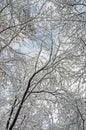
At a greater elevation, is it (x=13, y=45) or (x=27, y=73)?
(x=13, y=45)

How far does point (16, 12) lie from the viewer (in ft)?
21.2

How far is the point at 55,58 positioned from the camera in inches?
432

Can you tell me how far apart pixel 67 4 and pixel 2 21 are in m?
2.62

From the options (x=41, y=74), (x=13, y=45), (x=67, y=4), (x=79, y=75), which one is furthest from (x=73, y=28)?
(x=41, y=74)

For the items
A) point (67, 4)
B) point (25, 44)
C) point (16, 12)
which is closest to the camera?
point (67, 4)

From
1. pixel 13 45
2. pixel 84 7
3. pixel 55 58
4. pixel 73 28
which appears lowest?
pixel 55 58

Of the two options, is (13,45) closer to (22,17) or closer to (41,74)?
(22,17)

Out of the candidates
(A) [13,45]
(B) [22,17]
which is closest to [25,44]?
(A) [13,45]

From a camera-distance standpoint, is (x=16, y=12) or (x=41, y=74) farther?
(x=41, y=74)

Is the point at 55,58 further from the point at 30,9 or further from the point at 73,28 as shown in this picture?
the point at 73,28

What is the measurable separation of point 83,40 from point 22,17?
2.30m

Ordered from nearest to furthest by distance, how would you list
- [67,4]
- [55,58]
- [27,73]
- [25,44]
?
[67,4] < [25,44] < [55,58] < [27,73]

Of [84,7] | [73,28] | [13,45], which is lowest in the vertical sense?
[13,45]

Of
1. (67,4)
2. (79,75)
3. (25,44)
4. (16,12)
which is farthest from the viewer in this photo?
(25,44)
